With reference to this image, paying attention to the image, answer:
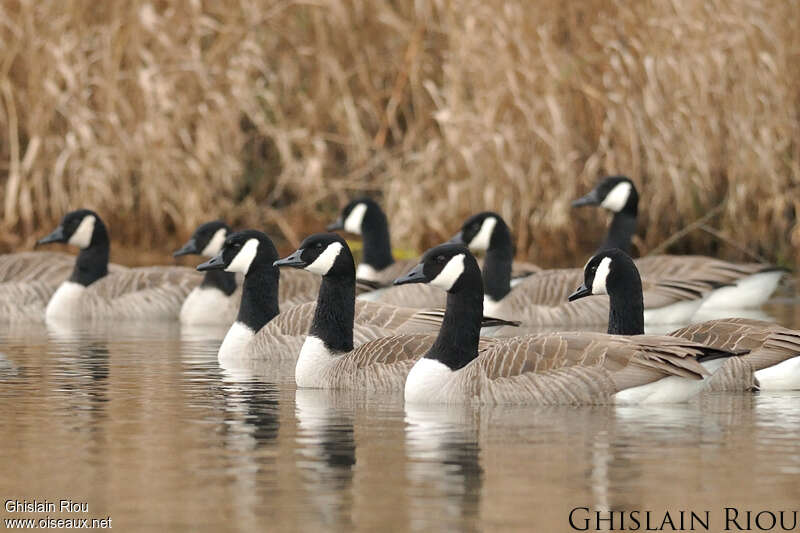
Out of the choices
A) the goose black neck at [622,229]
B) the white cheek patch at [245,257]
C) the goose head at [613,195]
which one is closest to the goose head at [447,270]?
the white cheek patch at [245,257]

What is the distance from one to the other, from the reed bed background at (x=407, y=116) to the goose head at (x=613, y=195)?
1.27m

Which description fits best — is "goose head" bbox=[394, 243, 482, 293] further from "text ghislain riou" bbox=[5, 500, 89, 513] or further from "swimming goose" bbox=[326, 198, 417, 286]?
"swimming goose" bbox=[326, 198, 417, 286]

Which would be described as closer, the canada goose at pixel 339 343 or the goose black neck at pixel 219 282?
the canada goose at pixel 339 343

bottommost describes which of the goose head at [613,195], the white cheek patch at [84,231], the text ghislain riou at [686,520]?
the text ghislain riou at [686,520]

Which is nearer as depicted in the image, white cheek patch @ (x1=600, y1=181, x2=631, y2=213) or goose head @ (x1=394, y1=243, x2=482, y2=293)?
goose head @ (x1=394, y1=243, x2=482, y2=293)

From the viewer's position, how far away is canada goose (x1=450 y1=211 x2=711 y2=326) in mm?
16266

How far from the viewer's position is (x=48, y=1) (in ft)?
65.6

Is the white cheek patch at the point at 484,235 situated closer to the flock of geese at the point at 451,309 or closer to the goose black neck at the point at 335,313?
the flock of geese at the point at 451,309

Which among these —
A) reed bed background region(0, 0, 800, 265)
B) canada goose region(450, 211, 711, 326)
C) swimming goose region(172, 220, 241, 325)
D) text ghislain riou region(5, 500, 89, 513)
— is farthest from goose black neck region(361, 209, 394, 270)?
text ghislain riou region(5, 500, 89, 513)

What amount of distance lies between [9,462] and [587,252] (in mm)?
12939

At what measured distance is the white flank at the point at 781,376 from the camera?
34.3 ft

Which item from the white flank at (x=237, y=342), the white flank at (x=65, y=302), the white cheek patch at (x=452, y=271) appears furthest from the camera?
the white flank at (x=65, y=302)

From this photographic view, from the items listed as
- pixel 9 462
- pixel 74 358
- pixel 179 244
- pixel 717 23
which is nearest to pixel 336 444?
pixel 9 462

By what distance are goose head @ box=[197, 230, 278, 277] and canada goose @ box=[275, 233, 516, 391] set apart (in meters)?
1.91
